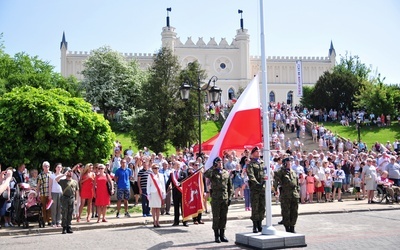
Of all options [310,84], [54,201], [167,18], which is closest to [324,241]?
[54,201]

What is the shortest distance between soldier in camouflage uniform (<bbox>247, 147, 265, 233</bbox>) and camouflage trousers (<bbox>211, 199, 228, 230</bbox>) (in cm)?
76

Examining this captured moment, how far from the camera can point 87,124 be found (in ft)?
63.6

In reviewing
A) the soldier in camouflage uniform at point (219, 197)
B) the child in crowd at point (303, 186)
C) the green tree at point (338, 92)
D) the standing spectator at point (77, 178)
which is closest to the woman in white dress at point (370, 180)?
the child in crowd at point (303, 186)

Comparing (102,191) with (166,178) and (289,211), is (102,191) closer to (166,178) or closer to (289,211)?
(166,178)

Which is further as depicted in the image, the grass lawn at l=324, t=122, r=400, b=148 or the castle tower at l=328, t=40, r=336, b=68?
the castle tower at l=328, t=40, r=336, b=68

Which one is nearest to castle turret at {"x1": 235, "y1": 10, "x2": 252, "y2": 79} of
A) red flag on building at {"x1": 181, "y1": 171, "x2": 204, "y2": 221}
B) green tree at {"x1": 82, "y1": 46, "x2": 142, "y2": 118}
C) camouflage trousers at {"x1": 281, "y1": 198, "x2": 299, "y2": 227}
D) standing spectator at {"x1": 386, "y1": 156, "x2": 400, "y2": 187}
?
green tree at {"x1": 82, "y1": 46, "x2": 142, "y2": 118}

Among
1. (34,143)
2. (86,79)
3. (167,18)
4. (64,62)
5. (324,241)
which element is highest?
(167,18)

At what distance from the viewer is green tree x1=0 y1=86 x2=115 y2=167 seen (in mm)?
17922

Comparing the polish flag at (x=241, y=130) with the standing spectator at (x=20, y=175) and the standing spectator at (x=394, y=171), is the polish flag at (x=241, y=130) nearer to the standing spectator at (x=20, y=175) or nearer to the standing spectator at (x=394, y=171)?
the standing spectator at (x=20, y=175)

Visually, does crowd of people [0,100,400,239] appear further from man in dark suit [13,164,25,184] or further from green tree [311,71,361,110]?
green tree [311,71,361,110]

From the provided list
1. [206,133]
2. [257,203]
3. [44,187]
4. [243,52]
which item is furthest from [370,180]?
[243,52]

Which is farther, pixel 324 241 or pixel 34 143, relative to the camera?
pixel 34 143

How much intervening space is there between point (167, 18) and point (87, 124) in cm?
8320

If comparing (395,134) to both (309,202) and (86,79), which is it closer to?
(309,202)
